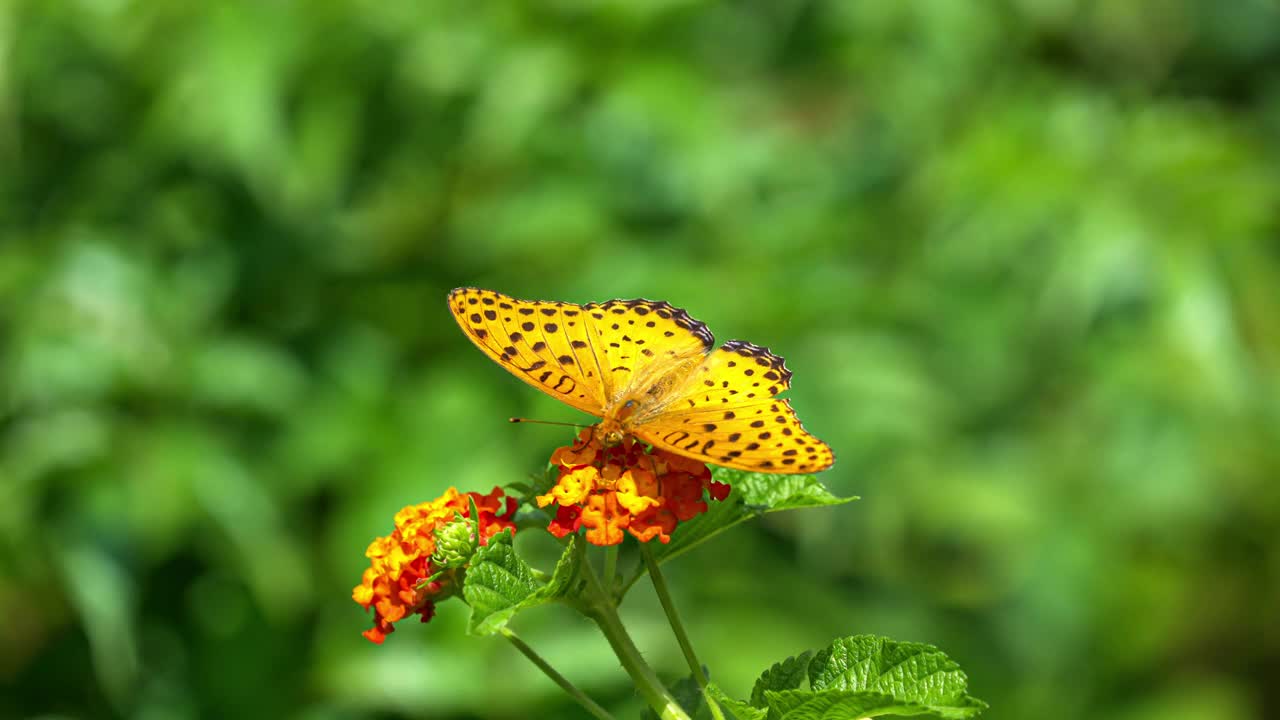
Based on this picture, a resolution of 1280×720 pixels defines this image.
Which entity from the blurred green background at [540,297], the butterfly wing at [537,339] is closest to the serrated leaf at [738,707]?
the butterfly wing at [537,339]

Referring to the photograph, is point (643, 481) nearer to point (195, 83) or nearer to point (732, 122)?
point (195, 83)

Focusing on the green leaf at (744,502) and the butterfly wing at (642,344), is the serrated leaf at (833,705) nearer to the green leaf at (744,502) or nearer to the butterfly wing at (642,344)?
the green leaf at (744,502)

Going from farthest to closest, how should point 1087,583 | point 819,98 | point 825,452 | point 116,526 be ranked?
point 819,98
point 1087,583
point 116,526
point 825,452

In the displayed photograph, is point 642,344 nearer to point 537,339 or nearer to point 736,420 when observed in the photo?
point 537,339

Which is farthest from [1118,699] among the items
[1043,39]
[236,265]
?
[236,265]

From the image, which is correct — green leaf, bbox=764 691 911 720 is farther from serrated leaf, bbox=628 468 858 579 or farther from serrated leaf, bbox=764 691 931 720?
serrated leaf, bbox=628 468 858 579

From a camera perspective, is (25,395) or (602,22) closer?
(25,395)
